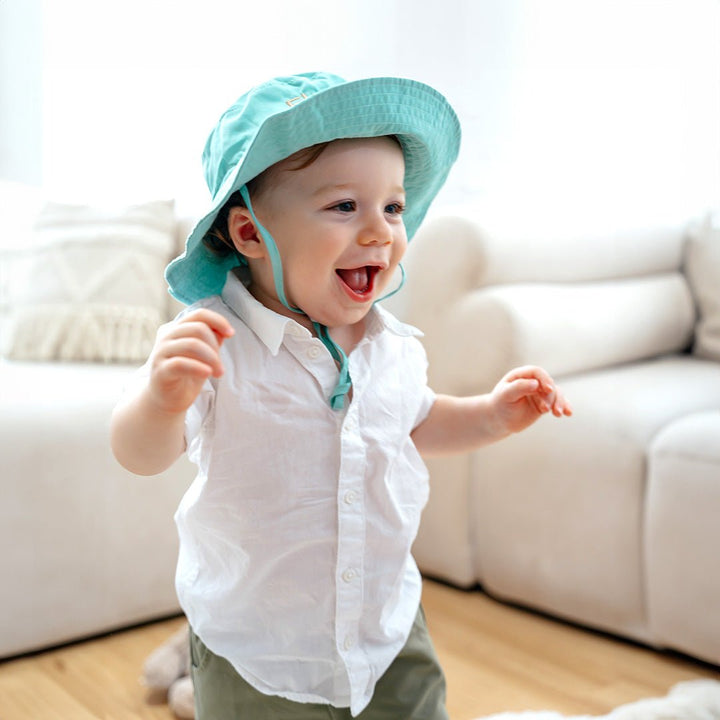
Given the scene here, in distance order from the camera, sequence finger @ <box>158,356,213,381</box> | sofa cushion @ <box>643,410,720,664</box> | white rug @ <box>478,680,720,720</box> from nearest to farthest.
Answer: finger @ <box>158,356,213,381</box>
white rug @ <box>478,680,720,720</box>
sofa cushion @ <box>643,410,720,664</box>

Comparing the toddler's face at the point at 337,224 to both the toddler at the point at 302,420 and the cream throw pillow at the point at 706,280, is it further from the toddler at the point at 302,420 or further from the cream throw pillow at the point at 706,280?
the cream throw pillow at the point at 706,280

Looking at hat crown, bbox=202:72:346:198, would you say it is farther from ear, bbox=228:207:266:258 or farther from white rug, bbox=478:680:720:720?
white rug, bbox=478:680:720:720

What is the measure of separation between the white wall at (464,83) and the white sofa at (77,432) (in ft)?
0.89

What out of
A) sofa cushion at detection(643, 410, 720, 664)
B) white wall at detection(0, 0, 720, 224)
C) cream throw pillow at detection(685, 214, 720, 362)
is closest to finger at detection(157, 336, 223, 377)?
sofa cushion at detection(643, 410, 720, 664)

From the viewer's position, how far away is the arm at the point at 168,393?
2.68 ft

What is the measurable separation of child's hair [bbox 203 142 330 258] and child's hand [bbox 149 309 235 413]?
22 centimetres

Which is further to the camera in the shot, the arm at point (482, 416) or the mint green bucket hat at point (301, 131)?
the arm at point (482, 416)

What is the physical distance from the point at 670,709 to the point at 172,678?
0.76m

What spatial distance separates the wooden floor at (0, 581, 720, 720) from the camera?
1527 mm

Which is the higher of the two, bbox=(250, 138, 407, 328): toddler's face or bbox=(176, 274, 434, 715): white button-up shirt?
bbox=(250, 138, 407, 328): toddler's face

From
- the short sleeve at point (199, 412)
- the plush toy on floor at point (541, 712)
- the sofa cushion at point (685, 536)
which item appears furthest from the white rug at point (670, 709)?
the short sleeve at point (199, 412)

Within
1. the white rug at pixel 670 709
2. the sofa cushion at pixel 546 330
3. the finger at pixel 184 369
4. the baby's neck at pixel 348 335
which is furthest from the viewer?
the sofa cushion at pixel 546 330

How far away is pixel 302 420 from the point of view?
100 centimetres

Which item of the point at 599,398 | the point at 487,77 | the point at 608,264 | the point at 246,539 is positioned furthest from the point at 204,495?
the point at 487,77
